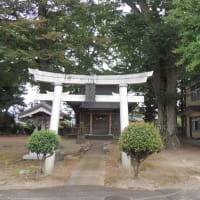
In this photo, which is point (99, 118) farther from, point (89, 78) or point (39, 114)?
point (89, 78)

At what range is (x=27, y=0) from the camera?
1834 centimetres

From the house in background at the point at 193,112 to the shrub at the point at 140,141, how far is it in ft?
74.9

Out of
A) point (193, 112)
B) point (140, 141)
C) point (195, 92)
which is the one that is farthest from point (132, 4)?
point (140, 141)

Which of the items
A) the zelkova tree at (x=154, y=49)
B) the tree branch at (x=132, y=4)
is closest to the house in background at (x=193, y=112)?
the zelkova tree at (x=154, y=49)

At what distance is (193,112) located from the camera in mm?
34000

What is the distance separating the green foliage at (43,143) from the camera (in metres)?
11.4

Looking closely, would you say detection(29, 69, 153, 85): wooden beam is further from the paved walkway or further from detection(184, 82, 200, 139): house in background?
detection(184, 82, 200, 139): house in background

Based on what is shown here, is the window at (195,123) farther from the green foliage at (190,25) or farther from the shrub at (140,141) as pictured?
the shrub at (140,141)

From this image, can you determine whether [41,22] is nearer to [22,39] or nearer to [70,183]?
[22,39]

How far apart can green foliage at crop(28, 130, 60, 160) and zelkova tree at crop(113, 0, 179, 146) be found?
13.1m

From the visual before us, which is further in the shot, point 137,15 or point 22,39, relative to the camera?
point 137,15

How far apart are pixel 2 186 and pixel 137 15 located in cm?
1762

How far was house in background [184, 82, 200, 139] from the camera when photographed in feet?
114

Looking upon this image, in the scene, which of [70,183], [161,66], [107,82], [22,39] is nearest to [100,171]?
[70,183]
